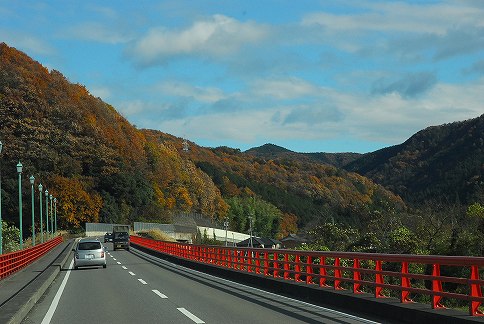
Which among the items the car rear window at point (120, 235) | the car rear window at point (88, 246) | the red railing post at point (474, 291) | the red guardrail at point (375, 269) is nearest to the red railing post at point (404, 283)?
the red guardrail at point (375, 269)

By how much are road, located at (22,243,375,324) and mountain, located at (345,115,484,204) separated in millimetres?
85697

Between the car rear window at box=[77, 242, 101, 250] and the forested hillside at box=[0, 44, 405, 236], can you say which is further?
the forested hillside at box=[0, 44, 405, 236]

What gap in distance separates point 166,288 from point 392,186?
161874 millimetres

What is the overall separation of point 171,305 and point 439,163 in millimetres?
144764

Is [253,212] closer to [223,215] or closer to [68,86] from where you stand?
[223,215]

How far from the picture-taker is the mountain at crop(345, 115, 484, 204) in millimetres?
115488

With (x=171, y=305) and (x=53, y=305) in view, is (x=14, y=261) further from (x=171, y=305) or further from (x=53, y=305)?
(x=171, y=305)

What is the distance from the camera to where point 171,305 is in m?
15.4

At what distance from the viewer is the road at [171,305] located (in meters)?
12.9

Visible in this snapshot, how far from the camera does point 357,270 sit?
14.3m

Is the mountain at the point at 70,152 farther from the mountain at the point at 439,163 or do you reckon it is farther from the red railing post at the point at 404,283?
the red railing post at the point at 404,283

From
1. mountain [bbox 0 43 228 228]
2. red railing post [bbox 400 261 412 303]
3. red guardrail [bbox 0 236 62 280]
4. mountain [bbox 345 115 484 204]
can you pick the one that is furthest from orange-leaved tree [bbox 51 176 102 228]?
red railing post [bbox 400 261 412 303]

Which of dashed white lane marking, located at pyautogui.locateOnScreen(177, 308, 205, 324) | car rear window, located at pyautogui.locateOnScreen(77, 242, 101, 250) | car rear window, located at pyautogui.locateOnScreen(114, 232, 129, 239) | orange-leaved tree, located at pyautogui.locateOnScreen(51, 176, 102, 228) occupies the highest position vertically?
orange-leaved tree, located at pyautogui.locateOnScreen(51, 176, 102, 228)

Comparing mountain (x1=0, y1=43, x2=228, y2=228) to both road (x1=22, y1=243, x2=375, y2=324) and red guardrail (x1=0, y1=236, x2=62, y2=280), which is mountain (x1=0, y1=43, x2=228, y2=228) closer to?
red guardrail (x1=0, y1=236, x2=62, y2=280)
